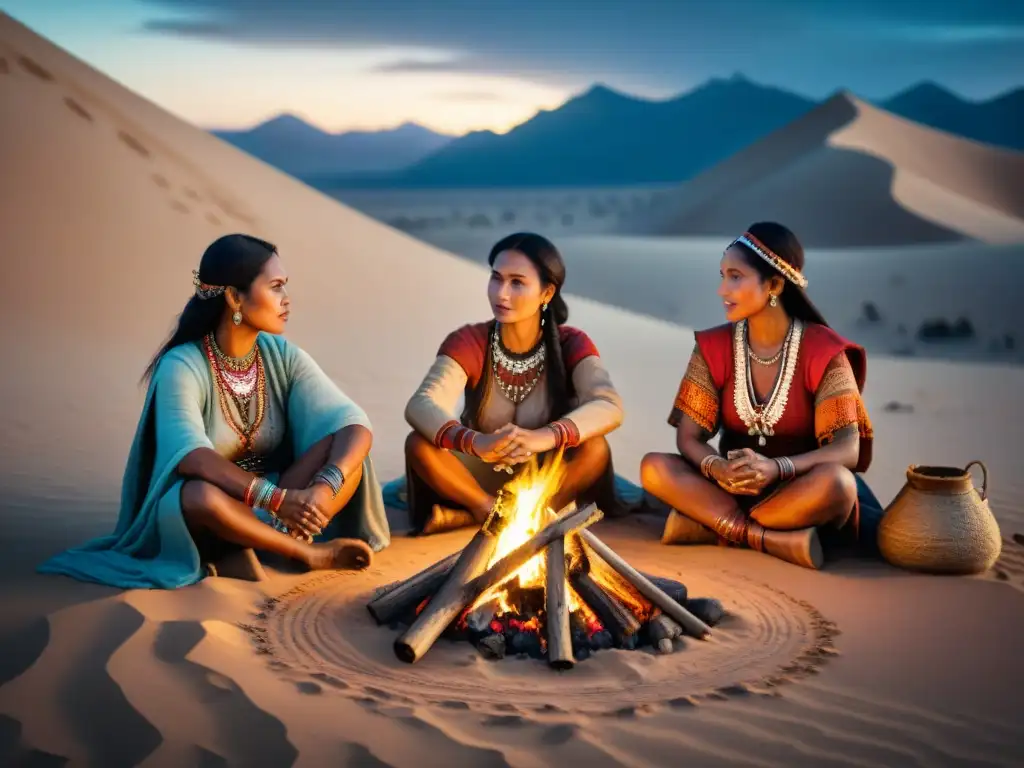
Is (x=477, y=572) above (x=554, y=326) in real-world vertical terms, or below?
below

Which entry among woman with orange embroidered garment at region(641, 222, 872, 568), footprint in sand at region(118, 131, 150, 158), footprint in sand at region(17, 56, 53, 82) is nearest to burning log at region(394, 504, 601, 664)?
woman with orange embroidered garment at region(641, 222, 872, 568)

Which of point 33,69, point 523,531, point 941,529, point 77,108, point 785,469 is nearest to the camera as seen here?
point 523,531

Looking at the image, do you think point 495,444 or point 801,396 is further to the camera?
point 801,396

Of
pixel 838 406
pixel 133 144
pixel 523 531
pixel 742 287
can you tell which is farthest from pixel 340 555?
pixel 133 144

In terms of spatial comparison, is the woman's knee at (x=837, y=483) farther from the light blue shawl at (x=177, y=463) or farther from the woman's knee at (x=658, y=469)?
the light blue shawl at (x=177, y=463)

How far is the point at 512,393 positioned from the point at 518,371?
12 centimetres

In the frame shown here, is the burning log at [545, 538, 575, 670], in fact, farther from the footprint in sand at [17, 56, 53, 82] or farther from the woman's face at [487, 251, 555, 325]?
the footprint in sand at [17, 56, 53, 82]

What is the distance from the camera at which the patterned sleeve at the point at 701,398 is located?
20.2 ft

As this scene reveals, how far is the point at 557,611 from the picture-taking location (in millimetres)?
4500

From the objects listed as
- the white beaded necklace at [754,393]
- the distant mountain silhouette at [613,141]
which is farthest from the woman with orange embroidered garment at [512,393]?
the distant mountain silhouette at [613,141]

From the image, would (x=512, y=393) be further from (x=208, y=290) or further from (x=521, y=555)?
(x=521, y=555)

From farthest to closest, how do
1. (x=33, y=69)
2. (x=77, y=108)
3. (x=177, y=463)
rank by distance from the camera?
(x=33, y=69), (x=77, y=108), (x=177, y=463)

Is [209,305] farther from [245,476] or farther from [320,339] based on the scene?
[320,339]

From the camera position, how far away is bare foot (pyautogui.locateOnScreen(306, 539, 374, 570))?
552 centimetres
